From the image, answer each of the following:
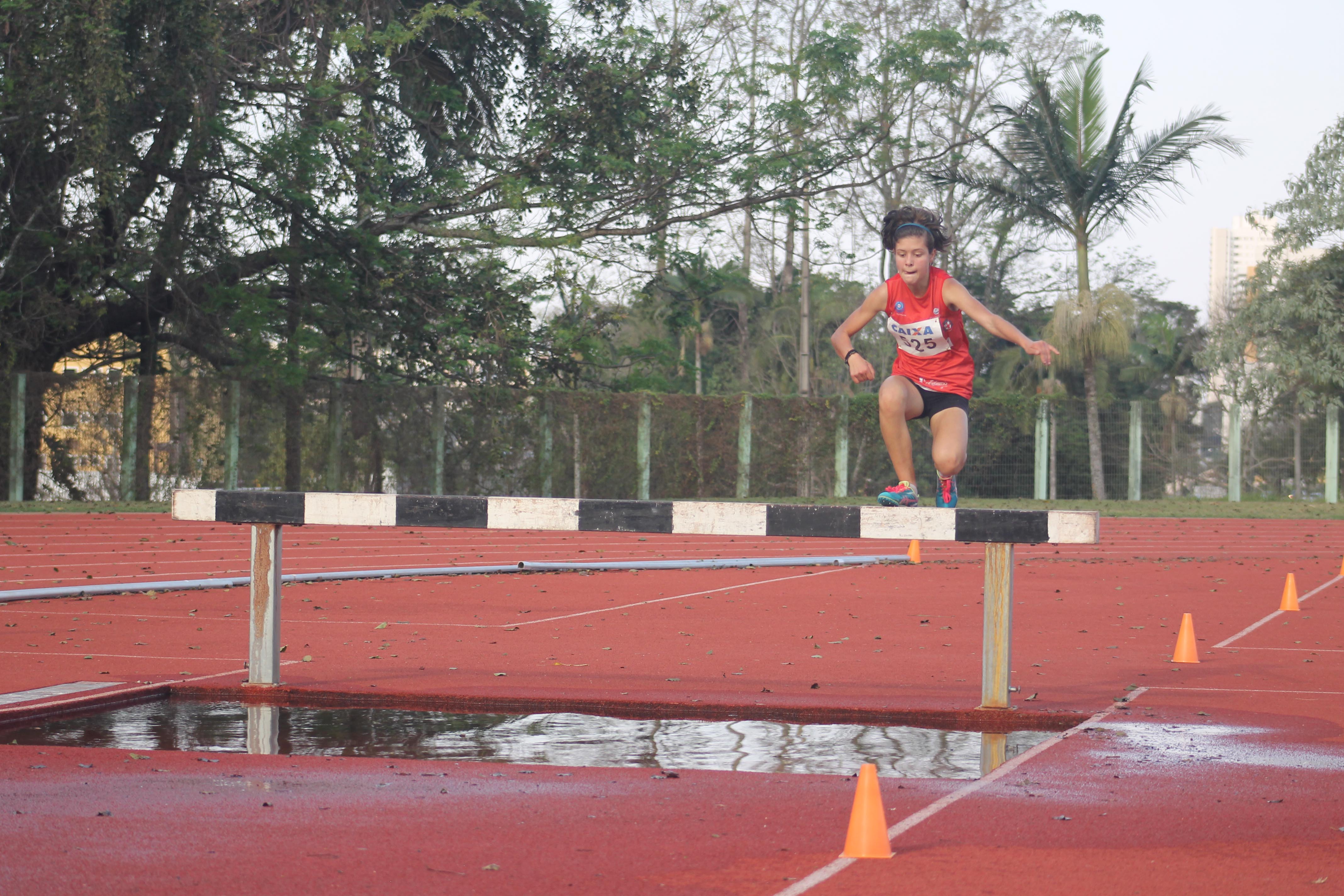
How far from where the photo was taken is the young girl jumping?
21.4ft

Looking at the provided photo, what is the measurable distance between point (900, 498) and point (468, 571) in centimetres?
855

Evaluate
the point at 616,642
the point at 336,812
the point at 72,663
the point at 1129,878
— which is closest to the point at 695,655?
the point at 616,642

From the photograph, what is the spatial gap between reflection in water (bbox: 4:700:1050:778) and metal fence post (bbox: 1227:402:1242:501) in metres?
27.9

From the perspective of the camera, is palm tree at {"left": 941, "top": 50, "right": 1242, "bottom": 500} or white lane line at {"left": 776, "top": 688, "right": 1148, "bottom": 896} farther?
palm tree at {"left": 941, "top": 50, "right": 1242, "bottom": 500}

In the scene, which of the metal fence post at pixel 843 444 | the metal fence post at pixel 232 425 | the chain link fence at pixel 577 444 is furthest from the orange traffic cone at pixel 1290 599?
the metal fence post at pixel 843 444

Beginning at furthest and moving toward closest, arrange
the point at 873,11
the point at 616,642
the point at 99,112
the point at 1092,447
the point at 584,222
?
the point at 873,11 → the point at 1092,447 → the point at 584,222 → the point at 99,112 → the point at 616,642

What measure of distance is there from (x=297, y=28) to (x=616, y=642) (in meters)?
19.4

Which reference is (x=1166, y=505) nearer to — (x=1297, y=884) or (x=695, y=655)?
(x=695, y=655)

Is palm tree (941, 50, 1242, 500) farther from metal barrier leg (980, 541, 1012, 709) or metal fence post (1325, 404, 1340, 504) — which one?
metal barrier leg (980, 541, 1012, 709)

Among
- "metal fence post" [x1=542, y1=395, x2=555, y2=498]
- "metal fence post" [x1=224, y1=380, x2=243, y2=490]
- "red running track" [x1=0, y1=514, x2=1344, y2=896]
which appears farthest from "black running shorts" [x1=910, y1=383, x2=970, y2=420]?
"metal fence post" [x1=542, y1=395, x2=555, y2=498]

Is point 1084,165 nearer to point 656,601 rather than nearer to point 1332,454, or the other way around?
point 1332,454

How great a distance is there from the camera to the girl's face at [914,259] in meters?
6.62

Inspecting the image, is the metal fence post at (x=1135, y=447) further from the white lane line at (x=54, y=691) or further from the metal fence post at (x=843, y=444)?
the white lane line at (x=54, y=691)

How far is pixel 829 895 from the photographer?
363cm
